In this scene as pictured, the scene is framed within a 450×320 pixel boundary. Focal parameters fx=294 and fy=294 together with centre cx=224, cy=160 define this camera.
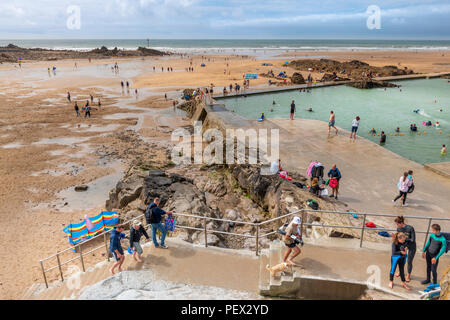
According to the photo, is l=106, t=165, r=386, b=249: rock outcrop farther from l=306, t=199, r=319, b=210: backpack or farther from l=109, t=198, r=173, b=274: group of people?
l=109, t=198, r=173, b=274: group of people

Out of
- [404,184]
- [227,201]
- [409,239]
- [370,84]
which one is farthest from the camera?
[370,84]

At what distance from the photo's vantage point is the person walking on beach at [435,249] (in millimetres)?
5594

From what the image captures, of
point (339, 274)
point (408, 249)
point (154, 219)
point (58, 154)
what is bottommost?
point (339, 274)

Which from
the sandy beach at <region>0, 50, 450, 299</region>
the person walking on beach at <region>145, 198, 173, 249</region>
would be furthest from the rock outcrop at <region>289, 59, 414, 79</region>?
the person walking on beach at <region>145, 198, 173, 249</region>

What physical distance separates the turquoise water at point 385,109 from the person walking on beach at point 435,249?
36.4 ft

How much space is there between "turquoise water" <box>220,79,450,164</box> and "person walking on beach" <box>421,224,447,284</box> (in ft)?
36.4

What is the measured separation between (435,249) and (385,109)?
76.5 ft

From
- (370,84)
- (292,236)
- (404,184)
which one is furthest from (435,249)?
(370,84)

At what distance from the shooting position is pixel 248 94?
1275 inches

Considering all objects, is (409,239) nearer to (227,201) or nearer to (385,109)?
(227,201)

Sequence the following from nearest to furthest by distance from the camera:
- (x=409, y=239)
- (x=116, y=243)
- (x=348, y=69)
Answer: (x=409, y=239) < (x=116, y=243) < (x=348, y=69)

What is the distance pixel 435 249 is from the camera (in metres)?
5.62

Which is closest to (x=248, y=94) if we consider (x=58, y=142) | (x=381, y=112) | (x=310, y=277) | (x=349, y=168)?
(x=381, y=112)
